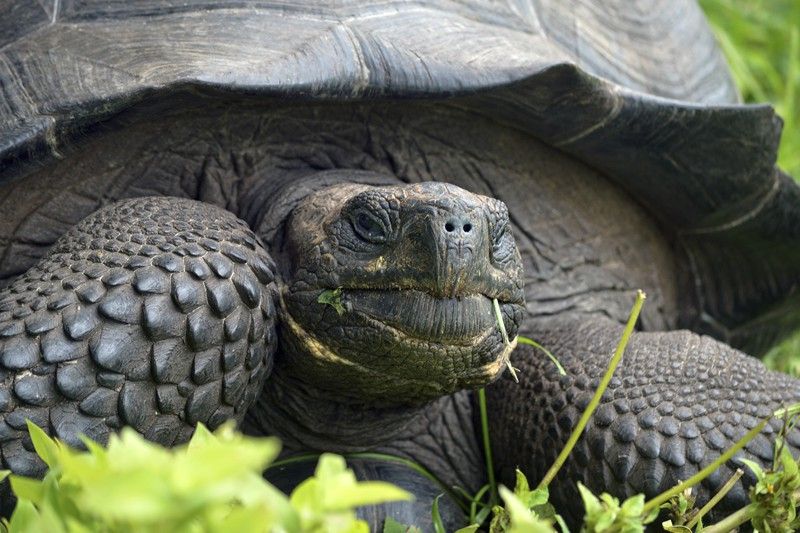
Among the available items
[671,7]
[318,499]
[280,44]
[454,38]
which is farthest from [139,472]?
[671,7]

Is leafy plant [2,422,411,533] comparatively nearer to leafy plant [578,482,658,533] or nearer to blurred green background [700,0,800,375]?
leafy plant [578,482,658,533]

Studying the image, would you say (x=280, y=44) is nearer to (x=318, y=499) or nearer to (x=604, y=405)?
(x=604, y=405)

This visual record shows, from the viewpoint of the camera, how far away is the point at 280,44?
7.83ft

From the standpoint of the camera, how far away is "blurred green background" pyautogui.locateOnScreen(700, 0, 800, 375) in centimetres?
561

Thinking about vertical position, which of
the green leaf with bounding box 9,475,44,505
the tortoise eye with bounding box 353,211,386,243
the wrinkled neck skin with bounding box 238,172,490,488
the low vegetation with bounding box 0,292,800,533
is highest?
the low vegetation with bounding box 0,292,800,533

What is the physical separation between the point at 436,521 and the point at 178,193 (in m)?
1.04

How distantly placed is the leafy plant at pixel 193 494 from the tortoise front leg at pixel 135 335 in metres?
0.54

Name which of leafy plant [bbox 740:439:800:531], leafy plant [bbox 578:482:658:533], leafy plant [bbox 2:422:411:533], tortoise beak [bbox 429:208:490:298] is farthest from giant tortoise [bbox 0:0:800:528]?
leafy plant [bbox 2:422:411:533]

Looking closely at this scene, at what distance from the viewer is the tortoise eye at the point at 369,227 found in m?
2.18

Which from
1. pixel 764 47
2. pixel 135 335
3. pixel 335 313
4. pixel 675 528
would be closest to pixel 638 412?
pixel 675 528

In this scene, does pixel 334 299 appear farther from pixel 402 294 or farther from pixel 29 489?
pixel 29 489

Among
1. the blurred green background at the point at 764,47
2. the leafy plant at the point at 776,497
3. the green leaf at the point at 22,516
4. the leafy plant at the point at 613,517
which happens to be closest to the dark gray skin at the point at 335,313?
the leafy plant at the point at 776,497

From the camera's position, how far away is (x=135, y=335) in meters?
2.05

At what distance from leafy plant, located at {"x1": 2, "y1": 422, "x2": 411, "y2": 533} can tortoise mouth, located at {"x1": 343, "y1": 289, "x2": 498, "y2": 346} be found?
74cm
